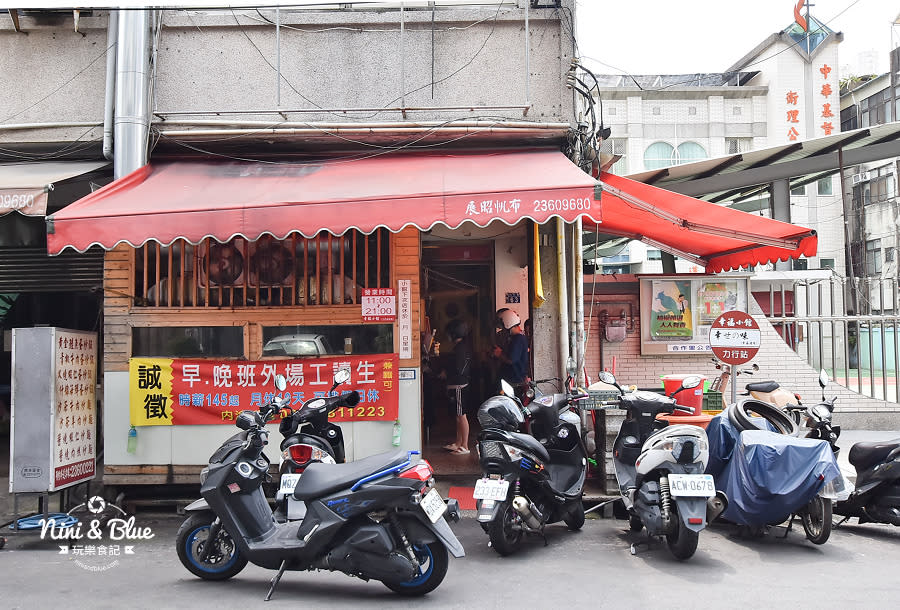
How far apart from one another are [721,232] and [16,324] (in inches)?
395

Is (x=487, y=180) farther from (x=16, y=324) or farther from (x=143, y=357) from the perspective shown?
(x=16, y=324)

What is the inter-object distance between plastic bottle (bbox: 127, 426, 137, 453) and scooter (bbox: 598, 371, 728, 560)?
494 centimetres

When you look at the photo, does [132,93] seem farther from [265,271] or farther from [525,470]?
[525,470]

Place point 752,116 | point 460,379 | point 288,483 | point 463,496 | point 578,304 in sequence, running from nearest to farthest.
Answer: point 288,483, point 463,496, point 578,304, point 460,379, point 752,116

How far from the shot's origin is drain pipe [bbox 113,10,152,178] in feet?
25.1

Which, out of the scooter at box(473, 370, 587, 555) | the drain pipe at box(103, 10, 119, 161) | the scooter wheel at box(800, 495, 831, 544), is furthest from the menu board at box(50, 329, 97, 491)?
the scooter wheel at box(800, 495, 831, 544)

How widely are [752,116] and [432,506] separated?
27.4 m

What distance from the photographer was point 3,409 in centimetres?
1105

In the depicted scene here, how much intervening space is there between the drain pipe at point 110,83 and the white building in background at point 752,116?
21732mm

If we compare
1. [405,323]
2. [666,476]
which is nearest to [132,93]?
[405,323]

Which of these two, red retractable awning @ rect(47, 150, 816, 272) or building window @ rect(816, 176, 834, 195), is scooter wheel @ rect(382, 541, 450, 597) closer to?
red retractable awning @ rect(47, 150, 816, 272)

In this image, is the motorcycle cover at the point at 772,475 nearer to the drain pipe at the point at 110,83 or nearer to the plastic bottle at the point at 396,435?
the plastic bottle at the point at 396,435

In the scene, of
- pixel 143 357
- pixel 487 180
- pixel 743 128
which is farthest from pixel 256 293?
pixel 743 128

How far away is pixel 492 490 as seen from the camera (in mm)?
5465
